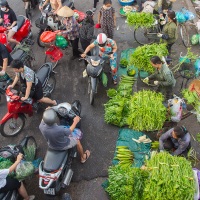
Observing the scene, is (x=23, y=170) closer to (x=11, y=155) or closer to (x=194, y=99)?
(x=11, y=155)

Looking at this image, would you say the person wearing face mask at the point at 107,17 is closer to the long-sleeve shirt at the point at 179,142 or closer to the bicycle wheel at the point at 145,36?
the bicycle wheel at the point at 145,36

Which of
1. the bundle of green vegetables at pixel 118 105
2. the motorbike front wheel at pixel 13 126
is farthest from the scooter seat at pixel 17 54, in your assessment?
the bundle of green vegetables at pixel 118 105

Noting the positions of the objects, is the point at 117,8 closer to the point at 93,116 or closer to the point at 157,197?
the point at 93,116

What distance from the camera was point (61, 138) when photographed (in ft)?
15.5

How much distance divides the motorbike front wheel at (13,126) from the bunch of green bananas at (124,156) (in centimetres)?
240

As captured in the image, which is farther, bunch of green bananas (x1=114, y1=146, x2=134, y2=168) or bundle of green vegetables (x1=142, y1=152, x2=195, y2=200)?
bunch of green bananas (x1=114, y1=146, x2=134, y2=168)

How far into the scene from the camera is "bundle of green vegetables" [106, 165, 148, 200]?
4.52 m

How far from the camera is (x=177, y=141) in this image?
4.91 m

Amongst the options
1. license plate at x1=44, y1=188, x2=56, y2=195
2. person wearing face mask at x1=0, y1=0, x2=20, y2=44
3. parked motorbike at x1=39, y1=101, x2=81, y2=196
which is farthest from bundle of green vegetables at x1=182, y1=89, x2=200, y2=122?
person wearing face mask at x1=0, y1=0, x2=20, y2=44

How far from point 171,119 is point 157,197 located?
199 centimetres

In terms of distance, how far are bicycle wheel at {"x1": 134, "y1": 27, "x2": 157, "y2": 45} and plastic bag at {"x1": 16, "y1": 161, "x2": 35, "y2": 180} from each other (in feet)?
16.4

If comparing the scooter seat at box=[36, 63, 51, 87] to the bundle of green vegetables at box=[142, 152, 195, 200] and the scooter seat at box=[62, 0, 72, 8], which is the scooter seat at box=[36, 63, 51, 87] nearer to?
the scooter seat at box=[62, 0, 72, 8]

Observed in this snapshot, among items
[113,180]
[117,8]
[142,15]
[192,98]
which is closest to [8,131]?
[113,180]

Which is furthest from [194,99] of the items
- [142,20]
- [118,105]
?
[142,20]
